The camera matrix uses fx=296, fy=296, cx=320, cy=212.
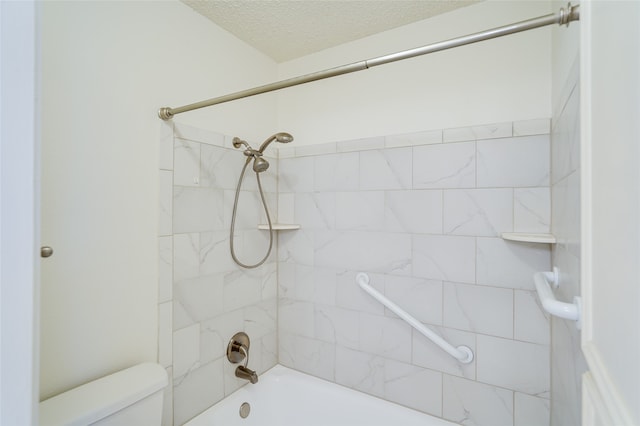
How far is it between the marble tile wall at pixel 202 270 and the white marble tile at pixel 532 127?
131 cm

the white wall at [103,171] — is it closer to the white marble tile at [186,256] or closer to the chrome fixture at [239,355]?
the white marble tile at [186,256]

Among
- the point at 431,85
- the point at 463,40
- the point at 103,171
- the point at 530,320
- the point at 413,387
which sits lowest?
the point at 413,387

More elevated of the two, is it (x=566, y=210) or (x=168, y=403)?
(x=566, y=210)

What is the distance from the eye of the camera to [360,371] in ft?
5.27

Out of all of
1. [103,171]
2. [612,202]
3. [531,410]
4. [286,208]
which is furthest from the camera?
A: [286,208]

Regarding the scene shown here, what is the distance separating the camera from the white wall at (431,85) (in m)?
1.27

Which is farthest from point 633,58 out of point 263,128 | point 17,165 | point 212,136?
point 263,128

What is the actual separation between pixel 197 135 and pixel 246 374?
1.24 m

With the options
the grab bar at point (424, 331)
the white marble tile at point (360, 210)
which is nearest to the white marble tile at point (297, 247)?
the white marble tile at point (360, 210)

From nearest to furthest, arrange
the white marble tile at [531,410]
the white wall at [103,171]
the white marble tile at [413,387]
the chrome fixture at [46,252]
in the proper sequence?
the chrome fixture at [46,252] → the white wall at [103,171] → the white marble tile at [531,410] → the white marble tile at [413,387]

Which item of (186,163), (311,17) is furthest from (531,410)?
(311,17)

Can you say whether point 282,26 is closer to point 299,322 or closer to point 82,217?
point 82,217

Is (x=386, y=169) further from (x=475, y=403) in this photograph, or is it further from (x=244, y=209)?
(x=475, y=403)

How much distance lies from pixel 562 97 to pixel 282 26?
1298mm
